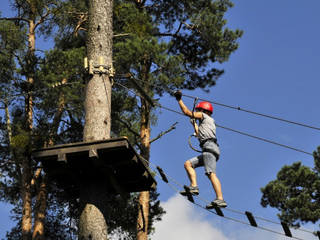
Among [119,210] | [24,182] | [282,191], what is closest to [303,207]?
[282,191]

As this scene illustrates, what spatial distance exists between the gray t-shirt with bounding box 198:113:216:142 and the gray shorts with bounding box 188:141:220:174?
5.2 inches

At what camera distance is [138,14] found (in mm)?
17281

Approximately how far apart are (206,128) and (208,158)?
0.53 meters

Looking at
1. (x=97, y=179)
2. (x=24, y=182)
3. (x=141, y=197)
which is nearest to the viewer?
(x=97, y=179)

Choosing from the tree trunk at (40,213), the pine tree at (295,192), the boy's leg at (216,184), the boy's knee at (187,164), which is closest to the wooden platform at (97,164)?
the boy's knee at (187,164)

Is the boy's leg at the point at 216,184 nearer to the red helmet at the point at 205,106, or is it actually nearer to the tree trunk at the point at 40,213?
the red helmet at the point at 205,106

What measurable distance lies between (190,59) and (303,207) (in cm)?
986

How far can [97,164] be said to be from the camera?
292 inches

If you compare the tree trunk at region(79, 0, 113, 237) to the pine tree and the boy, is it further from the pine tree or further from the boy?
the pine tree

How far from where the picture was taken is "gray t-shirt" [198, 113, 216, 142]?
328 inches

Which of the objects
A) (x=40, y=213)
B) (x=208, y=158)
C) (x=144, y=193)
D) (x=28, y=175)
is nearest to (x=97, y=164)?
(x=208, y=158)

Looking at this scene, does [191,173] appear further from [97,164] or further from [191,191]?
[97,164]

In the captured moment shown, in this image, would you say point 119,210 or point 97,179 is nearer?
point 97,179

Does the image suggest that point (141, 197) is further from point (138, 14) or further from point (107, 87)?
point (107, 87)
